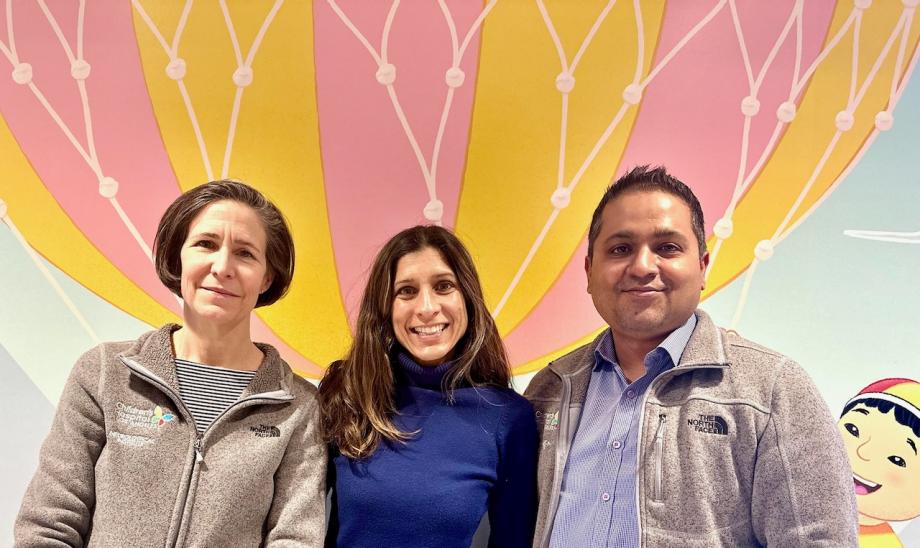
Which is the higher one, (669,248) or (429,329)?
(669,248)

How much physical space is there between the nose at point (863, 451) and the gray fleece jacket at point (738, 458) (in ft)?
3.24

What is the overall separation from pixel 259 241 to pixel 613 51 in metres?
1.59

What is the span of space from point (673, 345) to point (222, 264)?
1284 mm

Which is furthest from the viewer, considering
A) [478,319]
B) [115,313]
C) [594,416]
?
[115,313]

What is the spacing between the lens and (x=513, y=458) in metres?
1.95

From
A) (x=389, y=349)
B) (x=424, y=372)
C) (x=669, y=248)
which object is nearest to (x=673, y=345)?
(x=669, y=248)

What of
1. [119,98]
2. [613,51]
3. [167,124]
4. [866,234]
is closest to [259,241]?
[167,124]

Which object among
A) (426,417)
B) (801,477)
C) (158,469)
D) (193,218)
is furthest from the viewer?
(426,417)

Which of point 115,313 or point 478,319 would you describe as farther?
point 115,313

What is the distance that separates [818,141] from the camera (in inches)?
99.3

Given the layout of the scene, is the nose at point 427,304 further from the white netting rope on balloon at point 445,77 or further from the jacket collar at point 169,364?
the white netting rope on balloon at point 445,77

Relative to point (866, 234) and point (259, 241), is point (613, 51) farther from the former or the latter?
point (259, 241)

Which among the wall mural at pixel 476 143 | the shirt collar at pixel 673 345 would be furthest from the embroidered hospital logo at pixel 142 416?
the shirt collar at pixel 673 345

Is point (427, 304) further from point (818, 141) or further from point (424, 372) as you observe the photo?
point (818, 141)
